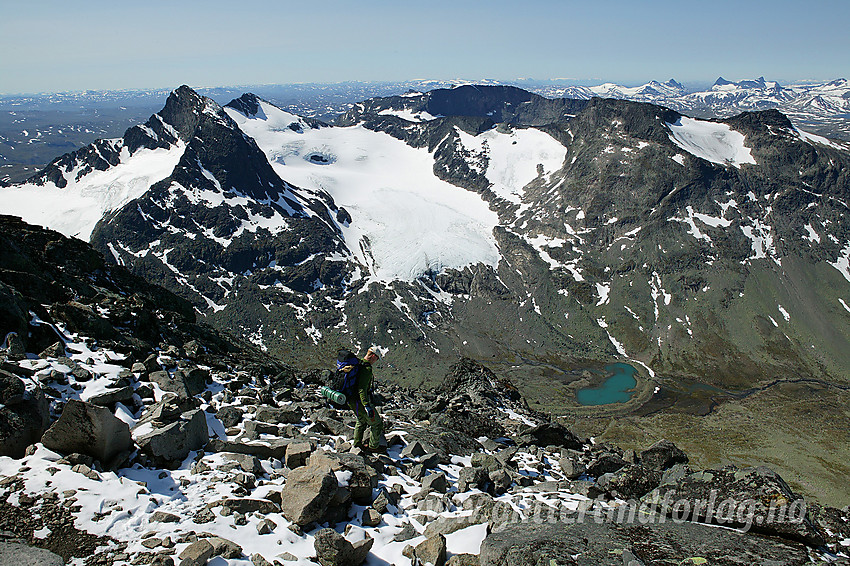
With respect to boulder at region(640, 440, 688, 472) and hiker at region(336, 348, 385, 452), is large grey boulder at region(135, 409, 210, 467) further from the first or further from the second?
boulder at region(640, 440, 688, 472)

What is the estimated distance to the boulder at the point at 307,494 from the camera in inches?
447

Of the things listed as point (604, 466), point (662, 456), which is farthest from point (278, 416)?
point (662, 456)

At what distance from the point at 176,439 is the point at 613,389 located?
151 m

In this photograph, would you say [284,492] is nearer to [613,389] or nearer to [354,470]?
[354,470]

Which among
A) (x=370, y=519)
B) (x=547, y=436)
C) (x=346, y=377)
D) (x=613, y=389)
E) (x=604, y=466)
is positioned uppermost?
(x=346, y=377)

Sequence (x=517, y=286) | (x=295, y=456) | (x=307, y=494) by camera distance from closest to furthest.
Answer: (x=307, y=494) < (x=295, y=456) < (x=517, y=286)

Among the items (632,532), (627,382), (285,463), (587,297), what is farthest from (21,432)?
(587,297)

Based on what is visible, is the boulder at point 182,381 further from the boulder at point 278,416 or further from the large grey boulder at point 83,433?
the large grey boulder at point 83,433

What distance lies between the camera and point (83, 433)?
38.7 feet

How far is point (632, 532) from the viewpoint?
37.2 ft

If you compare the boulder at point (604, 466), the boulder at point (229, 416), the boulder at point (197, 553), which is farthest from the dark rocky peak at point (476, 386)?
the boulder at point (197, 553)

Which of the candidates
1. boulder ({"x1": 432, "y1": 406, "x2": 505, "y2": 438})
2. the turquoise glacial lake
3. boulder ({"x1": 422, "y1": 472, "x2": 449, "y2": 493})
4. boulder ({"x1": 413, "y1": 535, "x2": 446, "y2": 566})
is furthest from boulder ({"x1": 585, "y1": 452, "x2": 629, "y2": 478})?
the turquoise glacial lake

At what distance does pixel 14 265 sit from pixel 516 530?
32122mm

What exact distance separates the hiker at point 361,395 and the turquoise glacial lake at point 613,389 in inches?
5118
